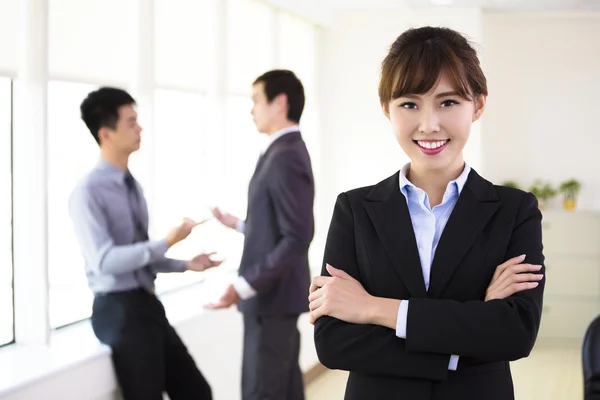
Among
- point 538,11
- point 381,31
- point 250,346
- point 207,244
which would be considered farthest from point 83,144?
point 538,11

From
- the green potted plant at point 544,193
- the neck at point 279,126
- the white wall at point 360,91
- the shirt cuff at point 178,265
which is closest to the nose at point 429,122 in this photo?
the shirt cuff at point 178,265

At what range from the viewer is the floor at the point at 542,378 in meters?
6.03

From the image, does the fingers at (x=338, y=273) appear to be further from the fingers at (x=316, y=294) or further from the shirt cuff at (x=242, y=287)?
the shirt cuff at (x=242, y=287)

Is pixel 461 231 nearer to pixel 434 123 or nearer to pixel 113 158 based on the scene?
pixel 434 123

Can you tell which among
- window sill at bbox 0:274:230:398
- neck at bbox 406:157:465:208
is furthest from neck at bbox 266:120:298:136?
neck at bbox 406:157:465:208

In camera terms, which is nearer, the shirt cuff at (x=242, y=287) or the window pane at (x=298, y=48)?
the shirt cuff at (x=242, y=287)

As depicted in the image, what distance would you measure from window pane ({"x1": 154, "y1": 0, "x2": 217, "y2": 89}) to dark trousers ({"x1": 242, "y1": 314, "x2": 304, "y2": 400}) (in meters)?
1.32

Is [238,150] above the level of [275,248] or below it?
above

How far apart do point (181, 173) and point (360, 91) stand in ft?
9.28

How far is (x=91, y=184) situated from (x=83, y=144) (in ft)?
0.92

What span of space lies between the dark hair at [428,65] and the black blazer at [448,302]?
206 mm

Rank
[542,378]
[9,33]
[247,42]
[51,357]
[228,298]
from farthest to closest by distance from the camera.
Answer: [542,378], [247,42], [228,298], [51,357], [9,33]

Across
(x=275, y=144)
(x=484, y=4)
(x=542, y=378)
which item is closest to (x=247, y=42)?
(x=275, y=144)

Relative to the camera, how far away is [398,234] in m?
1.78
